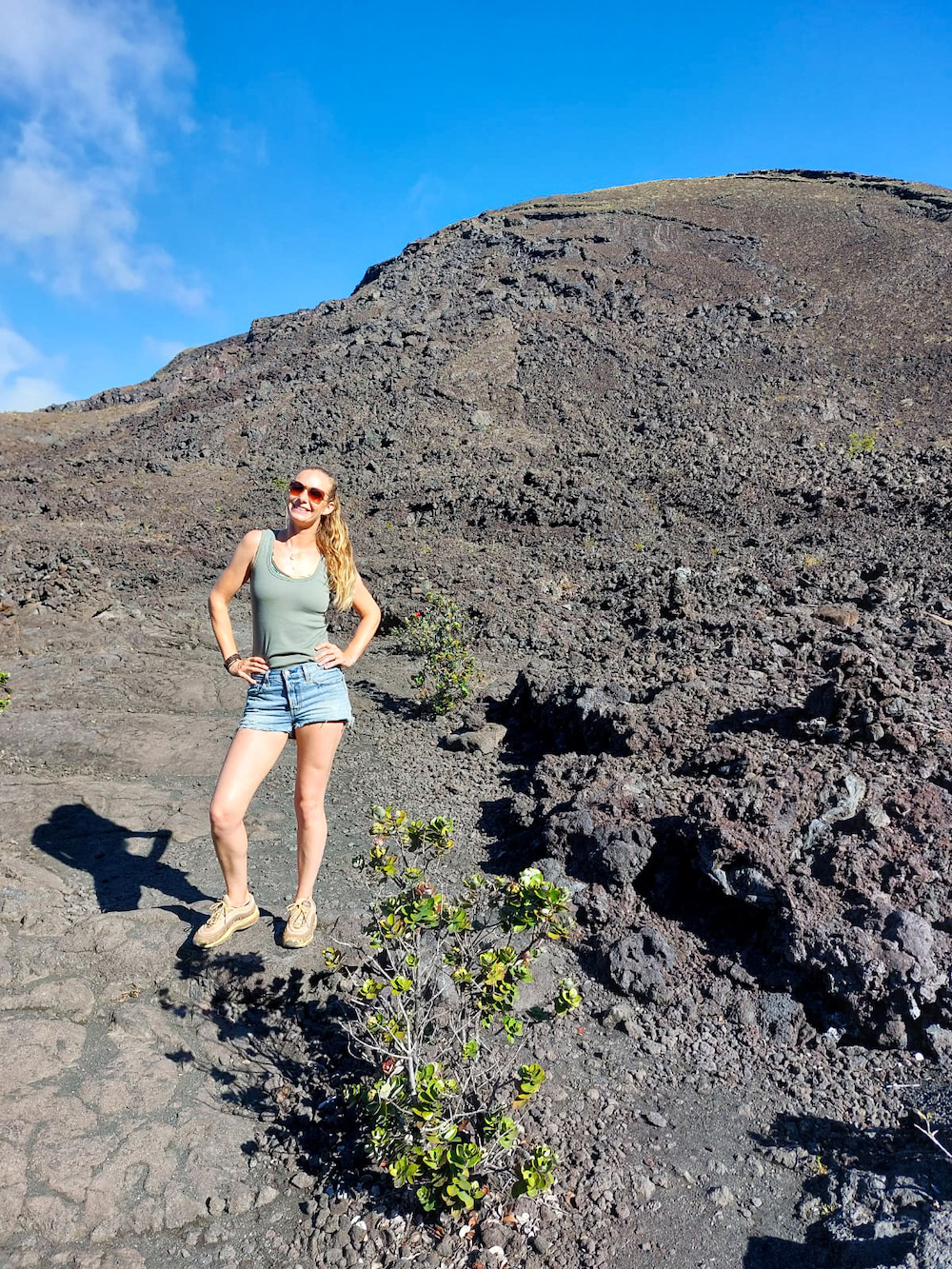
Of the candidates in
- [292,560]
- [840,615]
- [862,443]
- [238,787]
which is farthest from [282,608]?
[862,443]

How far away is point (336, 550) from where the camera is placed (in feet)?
9.23

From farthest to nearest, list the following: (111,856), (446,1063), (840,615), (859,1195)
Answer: (840,615), (111,856), (446,1063), (859,1195)

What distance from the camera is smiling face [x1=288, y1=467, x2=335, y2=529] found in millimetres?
2705

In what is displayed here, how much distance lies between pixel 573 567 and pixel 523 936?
750 centimetres

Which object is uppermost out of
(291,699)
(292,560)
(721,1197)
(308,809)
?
(292,560)

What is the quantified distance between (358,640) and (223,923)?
3.70ft

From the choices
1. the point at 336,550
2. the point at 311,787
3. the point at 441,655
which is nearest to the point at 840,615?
the point at 441,655

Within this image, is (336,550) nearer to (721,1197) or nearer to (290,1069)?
(290,1069)

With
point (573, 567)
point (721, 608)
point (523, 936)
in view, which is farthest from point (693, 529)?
point (523, 936)

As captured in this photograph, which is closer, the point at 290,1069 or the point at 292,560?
the point at 290,1069

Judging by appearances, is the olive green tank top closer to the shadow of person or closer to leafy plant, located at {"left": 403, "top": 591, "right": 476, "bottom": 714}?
the shadow of person

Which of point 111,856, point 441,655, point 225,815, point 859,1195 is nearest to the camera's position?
point 859,1195

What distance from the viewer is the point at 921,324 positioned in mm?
18375

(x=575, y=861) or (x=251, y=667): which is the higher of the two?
(x=251, y=667)
